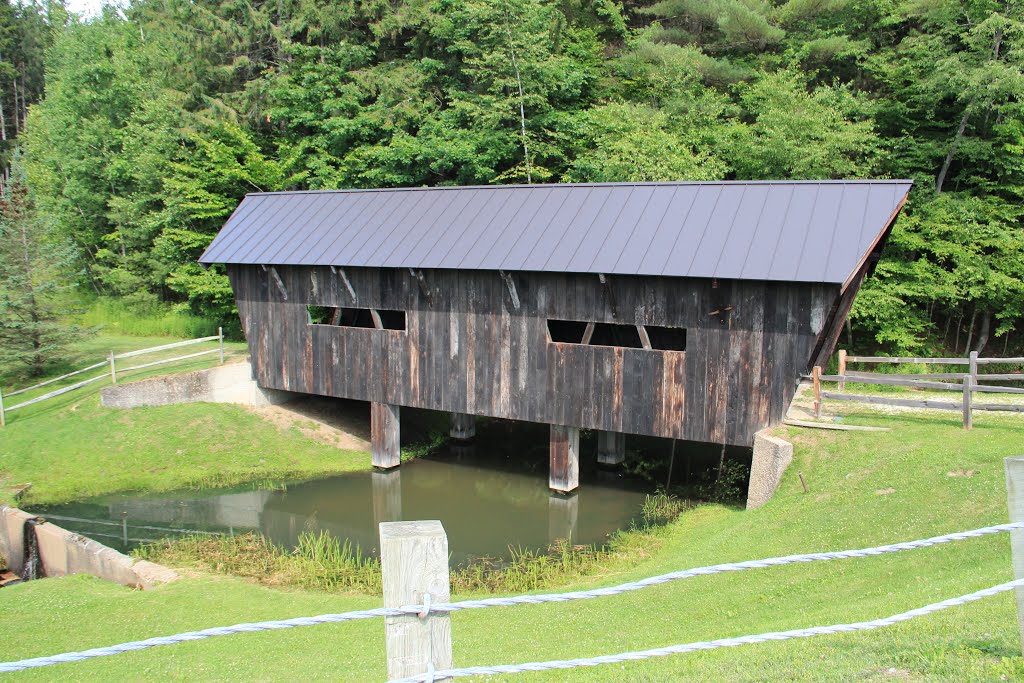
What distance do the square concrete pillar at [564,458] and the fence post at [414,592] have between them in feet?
42.8

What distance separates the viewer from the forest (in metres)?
19.9

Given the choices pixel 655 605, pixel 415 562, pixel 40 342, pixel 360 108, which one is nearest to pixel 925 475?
pixel 655 605

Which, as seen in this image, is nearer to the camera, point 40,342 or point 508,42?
point 40,342

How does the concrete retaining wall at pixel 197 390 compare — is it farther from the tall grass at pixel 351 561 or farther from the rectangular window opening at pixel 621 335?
the rectangular window opening at pixel 621 335

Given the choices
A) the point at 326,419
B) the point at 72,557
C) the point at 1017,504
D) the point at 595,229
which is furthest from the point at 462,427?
the point at 1017,504

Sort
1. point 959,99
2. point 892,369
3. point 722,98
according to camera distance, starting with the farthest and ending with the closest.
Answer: point 722,98
point 892,369
point 959,99

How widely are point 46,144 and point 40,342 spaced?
3001cm

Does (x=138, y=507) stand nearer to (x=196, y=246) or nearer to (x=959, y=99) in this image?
(x=196, y=246)

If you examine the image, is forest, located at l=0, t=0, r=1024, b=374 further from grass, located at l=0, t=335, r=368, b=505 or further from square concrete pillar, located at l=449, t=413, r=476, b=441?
square concrete pillar, located at l=449, t=413, r=476, b=441

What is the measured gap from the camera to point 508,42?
24297mm

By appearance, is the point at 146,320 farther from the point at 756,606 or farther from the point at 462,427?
the point at 756,606

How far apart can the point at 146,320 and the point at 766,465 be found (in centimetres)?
2470

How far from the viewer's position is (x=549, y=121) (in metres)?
24.3

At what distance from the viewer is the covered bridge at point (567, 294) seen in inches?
518
